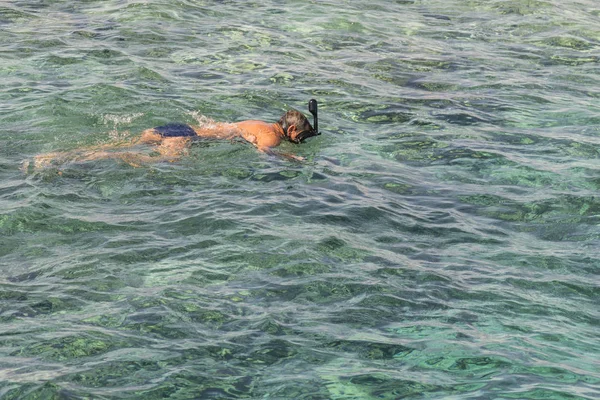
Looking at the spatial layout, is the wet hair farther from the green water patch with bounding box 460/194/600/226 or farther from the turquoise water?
the green water patch with bounding box 460/194/600/226

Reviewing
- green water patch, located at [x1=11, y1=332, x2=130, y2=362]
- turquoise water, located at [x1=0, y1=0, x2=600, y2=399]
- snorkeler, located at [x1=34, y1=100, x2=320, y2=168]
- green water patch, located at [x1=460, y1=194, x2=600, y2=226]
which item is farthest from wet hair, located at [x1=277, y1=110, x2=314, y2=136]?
green water patch, located at [x1=11, y1=332, x2=130, y2=362]

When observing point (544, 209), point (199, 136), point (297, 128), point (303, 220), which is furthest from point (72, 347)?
point (544, 209)

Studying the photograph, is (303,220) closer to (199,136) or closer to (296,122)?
(296,122)

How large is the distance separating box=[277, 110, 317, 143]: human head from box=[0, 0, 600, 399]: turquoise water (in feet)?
0.79

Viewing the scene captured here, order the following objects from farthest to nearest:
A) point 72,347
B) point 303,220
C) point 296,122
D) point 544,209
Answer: point 296,122 < point 544,209 < point 303,220 < point 72,347

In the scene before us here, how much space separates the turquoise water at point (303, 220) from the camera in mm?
6473

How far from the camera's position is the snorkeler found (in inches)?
418

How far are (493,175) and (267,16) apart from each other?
8.67 metres

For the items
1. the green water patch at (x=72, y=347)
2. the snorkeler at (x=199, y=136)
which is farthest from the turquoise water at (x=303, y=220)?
the snorkeler at (x=199, y=136)

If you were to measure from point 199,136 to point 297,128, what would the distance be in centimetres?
126

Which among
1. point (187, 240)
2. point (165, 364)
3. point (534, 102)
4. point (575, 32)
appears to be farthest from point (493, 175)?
point (575, 32)

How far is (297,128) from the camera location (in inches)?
435

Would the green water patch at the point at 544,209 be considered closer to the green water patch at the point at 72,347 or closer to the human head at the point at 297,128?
the human head at the point at 297,128

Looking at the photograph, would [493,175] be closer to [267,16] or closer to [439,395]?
[439,395]
